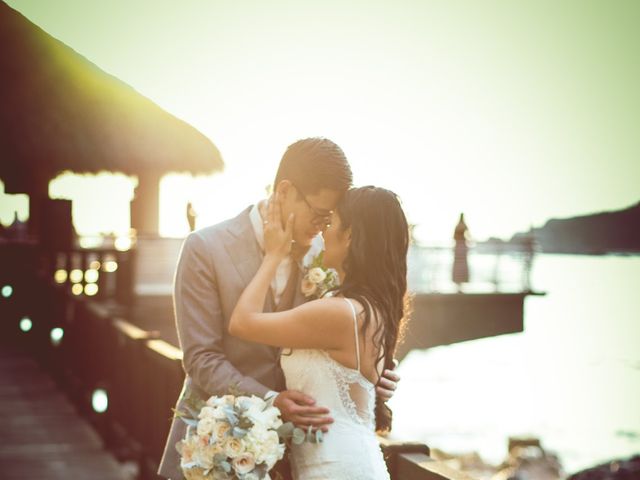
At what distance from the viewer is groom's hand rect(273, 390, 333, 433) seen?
11.0 ft

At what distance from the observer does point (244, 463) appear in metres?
3.28

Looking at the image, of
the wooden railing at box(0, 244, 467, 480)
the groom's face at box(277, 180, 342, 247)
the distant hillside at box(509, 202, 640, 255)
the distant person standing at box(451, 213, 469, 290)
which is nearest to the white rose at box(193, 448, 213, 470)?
the groom's face at box(277, 180, 342, 247)

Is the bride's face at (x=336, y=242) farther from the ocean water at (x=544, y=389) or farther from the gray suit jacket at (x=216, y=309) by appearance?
the ocean water at (x=544, y=389)

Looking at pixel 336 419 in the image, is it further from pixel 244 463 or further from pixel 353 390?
pixel 244 463

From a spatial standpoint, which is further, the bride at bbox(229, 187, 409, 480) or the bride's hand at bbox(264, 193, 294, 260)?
the bride's hand at bbox(264, 193, 294, 260)

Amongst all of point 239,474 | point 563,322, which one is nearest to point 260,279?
point 239,474

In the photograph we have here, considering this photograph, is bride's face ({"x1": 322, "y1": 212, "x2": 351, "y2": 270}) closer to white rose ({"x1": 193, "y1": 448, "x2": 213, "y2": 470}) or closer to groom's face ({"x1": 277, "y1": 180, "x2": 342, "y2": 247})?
groom's face ({"x1": 277, "y1": 180, "x2": 342, "y2": 247})

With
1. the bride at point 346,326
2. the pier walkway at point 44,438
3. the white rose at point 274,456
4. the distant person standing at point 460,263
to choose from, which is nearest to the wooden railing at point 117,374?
the pier walkway at point 44,438

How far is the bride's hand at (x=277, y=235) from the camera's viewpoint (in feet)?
11.7

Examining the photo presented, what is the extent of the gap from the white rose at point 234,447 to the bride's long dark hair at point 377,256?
2.00 ft

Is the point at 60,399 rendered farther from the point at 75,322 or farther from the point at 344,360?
the point at 344,360

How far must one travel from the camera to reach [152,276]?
20391 mm

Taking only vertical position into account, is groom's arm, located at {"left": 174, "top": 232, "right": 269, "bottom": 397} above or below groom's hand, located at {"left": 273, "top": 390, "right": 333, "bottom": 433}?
above

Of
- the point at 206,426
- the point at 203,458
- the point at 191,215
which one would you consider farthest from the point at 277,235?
the point at 191,215
